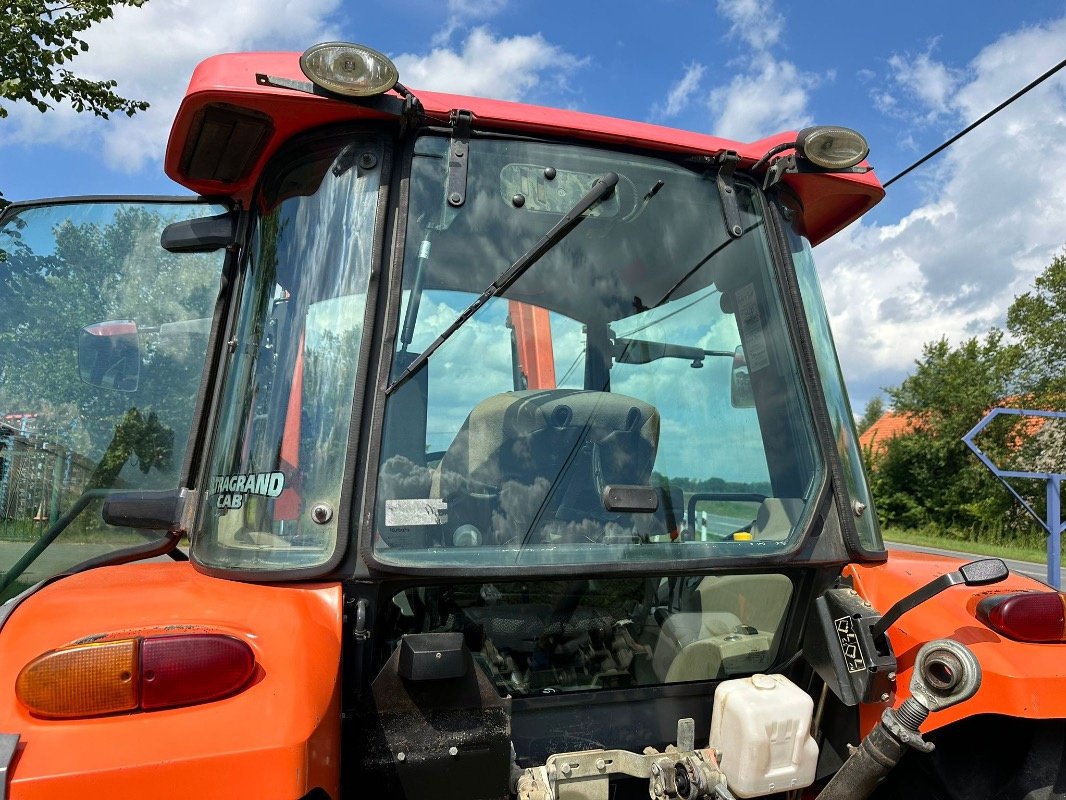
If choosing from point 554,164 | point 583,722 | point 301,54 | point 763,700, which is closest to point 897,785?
point 763,700

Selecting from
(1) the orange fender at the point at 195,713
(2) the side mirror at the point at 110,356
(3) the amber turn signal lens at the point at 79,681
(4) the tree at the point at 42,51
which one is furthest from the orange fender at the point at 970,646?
(4) the tree at the point at 42,51

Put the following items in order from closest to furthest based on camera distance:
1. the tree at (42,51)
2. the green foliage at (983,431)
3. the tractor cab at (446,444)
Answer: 1. the tractor cab at (446,444)
2. the tree at (42,51)
3. the green foliage at (983,431)

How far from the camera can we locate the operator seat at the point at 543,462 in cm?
200

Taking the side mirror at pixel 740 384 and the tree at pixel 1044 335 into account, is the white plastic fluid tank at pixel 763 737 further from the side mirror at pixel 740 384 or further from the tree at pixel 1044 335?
the tree at pixel 1044 335

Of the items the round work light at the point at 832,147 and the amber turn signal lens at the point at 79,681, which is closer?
the amber turn signal lens at the point at 79,681

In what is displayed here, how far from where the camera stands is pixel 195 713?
4.67ft

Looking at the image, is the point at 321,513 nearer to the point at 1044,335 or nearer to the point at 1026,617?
the point at 1026,617

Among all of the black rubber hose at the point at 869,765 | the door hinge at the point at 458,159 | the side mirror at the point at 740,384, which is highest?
the door hinge at the point at 458,159

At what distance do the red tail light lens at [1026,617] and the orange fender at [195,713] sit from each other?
153cm

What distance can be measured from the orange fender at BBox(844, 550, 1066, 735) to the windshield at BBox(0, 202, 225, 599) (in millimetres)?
1957

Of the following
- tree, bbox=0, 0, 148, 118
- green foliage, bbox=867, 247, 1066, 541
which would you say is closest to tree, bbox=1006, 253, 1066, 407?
green foliage, bbox=867, 247, 1066, 541

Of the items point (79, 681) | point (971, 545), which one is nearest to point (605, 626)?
point (79, 681)

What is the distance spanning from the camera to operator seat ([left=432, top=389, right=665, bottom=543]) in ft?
6.55

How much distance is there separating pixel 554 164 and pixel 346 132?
1.77 feet
